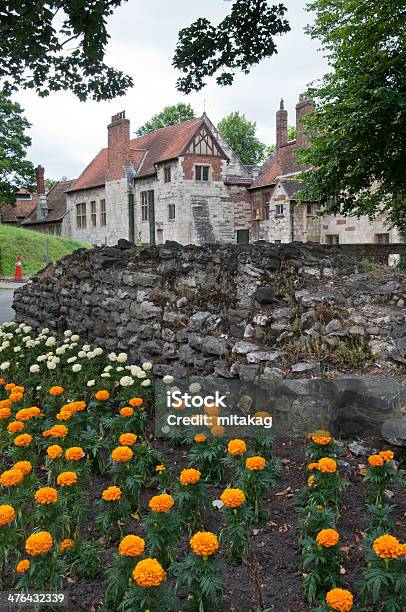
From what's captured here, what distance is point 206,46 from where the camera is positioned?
8883 millimetres

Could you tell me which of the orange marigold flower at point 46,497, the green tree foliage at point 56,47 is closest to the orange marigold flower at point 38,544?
the orange marigold flower at point 46,497

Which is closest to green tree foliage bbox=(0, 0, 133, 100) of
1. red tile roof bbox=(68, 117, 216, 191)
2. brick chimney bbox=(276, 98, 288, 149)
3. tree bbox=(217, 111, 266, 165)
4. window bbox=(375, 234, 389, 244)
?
window bbox=(375, 234, 389, 244)

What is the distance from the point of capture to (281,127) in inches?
1537

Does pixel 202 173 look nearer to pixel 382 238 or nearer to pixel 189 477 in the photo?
pixel 382 238

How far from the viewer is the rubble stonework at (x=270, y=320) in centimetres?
517

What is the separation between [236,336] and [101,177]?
3960 cm

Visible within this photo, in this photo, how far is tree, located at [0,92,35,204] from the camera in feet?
133

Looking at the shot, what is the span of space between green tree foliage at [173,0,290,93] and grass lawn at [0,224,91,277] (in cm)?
2045

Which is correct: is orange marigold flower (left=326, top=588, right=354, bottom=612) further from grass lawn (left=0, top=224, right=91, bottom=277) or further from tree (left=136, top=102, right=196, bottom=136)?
tree (left=136, top=102, right=196, bottom=136)

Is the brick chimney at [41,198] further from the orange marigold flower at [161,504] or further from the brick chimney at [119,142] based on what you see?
the orange marigold flower at [161,504]

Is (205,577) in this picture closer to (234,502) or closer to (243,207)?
(234,502)

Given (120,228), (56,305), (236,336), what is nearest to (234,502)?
(236,336)

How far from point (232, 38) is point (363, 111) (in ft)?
13.4

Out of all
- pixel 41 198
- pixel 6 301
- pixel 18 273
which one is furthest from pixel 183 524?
pixel 41 198
